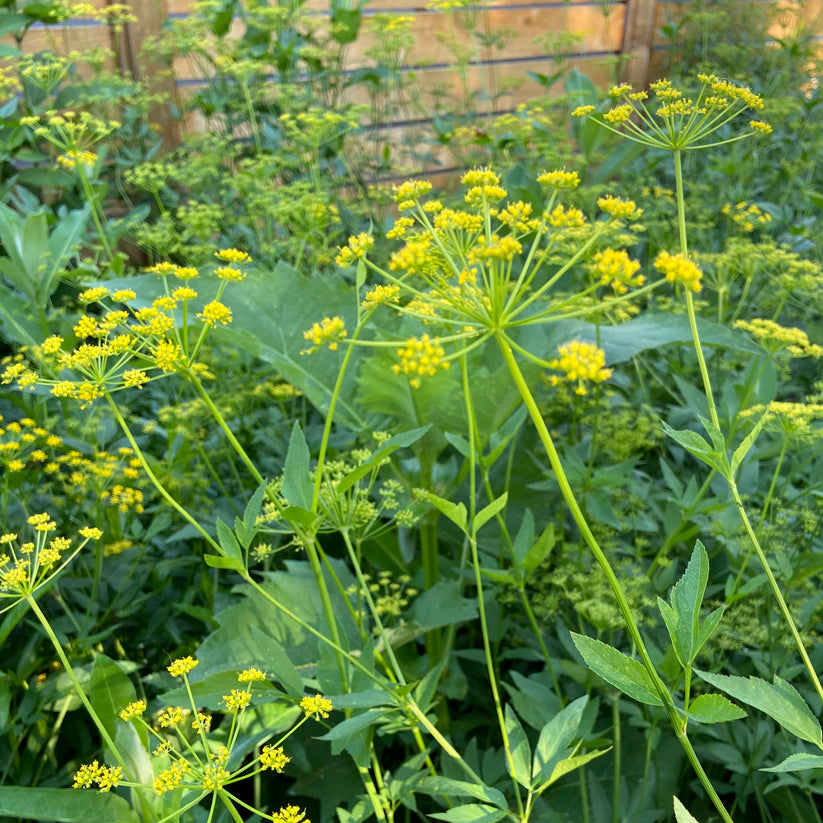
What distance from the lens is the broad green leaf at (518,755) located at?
974 millimetres

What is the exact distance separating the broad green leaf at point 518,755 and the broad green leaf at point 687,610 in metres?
0.29

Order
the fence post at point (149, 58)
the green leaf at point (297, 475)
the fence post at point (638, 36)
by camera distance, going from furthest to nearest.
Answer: the fence post at point (638, 36) < the fence post at point (149, 58) < the green leaf at point (297, 475)

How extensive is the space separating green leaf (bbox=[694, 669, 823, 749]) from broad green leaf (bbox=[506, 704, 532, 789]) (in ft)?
0.96

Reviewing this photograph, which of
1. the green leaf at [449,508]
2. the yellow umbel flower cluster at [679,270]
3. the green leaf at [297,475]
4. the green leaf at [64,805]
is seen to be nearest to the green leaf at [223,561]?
the green leaf at [297,475]

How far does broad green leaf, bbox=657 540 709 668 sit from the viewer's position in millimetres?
805

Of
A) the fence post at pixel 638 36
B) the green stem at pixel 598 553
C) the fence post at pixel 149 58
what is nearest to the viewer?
the green stem at pixel 598 553

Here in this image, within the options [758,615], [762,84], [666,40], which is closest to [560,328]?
[758,615]

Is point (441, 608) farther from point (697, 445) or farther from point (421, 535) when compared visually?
point (697, 445)

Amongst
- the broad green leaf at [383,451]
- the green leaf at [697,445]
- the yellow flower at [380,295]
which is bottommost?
the broad green leaf at [383,451]

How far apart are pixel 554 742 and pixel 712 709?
26 centimetres

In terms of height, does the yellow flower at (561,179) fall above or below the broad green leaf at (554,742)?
above

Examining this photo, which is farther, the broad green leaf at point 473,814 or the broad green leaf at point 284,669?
the broad green leaf at point 284,669

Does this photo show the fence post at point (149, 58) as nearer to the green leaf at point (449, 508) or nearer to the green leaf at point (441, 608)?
the green leaf at point (441, 608)

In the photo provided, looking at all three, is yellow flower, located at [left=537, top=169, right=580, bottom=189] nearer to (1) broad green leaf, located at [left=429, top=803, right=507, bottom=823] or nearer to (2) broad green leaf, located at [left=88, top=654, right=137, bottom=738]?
(1) broad green leaf, located at [left=429, top=803, right=507, bottom=823]
